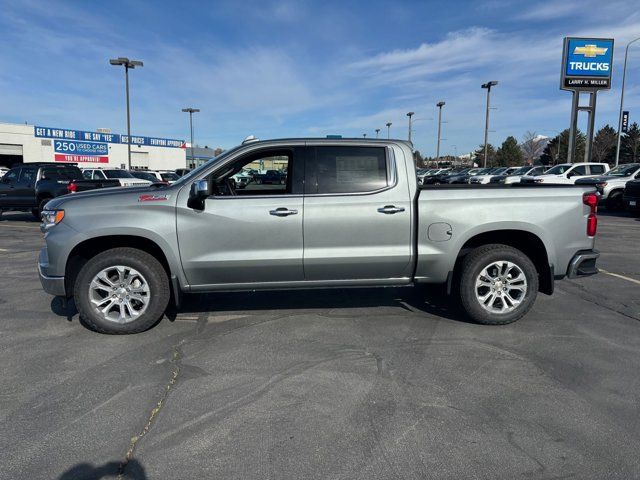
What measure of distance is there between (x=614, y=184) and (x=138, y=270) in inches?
761

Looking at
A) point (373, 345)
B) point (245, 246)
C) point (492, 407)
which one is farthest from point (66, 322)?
point (492, 407)

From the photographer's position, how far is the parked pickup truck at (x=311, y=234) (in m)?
4.78

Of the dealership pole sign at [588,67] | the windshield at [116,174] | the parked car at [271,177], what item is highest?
the dealership pole sign at [588,67]

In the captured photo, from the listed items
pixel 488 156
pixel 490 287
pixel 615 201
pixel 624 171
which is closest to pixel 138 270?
pixel 490 287

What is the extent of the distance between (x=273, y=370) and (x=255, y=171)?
7.83ft

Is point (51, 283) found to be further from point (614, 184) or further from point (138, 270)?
point (614, 184)

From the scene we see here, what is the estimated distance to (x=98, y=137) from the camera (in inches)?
2453

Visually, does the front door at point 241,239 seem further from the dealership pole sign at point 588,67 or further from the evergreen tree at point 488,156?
the evergreen tree at point 488,156

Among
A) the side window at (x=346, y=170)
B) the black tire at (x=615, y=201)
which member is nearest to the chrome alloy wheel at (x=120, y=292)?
the side window at (x=346, y=170)

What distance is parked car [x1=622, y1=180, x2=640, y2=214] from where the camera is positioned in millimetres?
16125

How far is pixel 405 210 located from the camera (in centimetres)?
494

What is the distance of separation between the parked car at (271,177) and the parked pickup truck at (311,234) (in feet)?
0.34

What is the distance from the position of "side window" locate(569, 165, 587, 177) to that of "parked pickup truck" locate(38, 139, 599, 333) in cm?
1879

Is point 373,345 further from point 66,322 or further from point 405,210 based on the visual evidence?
point 66,322
